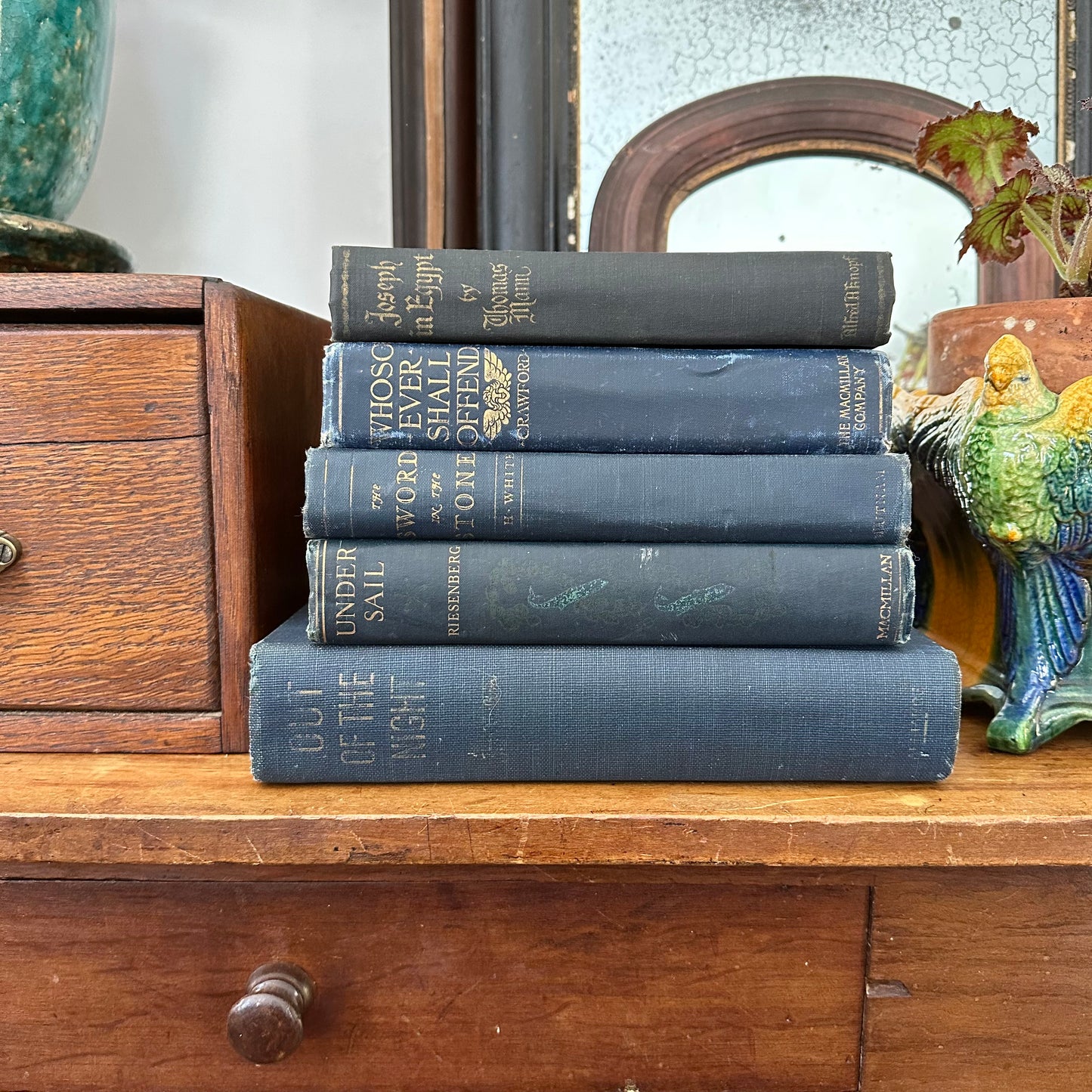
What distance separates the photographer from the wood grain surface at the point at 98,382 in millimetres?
498

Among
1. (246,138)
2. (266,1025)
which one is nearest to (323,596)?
(266,1025)

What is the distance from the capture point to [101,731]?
52 centimetres

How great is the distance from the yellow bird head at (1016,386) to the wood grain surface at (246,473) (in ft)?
1.45

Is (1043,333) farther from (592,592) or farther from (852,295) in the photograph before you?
(592,592)

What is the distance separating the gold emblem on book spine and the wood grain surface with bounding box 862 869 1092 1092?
1.11 ft

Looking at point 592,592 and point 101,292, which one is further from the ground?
point 101,292

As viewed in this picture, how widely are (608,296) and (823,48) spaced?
19.3 inches

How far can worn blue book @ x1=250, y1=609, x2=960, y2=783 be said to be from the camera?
47 centimetres

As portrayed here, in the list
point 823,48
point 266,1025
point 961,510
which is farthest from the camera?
point 823,48

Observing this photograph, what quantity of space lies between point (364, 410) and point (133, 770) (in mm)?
253

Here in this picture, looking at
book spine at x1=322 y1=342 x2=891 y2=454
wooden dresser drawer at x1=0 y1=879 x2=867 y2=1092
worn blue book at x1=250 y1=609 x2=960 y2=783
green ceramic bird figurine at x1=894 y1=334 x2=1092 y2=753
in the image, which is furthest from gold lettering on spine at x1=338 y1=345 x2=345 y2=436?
green ceramic bird figurine at x1=894 y1=334 x2=1092 y2=753

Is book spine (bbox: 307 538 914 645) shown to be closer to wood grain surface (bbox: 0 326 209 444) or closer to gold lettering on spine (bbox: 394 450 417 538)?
gold lettering on spine (bbox: 394 450 417 538)

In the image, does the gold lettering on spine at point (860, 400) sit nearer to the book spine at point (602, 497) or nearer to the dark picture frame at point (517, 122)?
the book spine at point (602, 497)

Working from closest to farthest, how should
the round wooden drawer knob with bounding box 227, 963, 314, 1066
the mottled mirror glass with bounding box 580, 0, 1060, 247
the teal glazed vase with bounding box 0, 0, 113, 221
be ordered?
the round wooden drawer knob with bounding box 227, 963, 314, 1066 → the teal glazed vase with bounding box 0, 0, 113, 221 → the mottled mirror glass with bounding box 580, 0, 1060, 247
